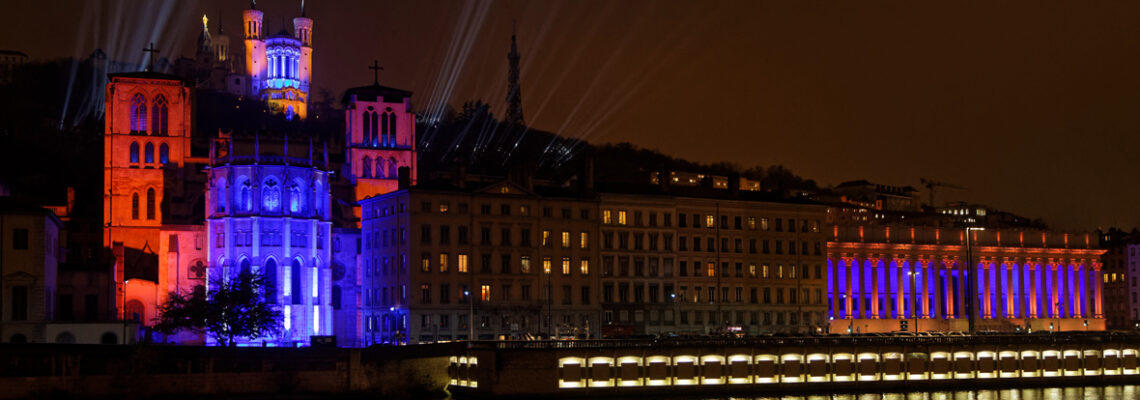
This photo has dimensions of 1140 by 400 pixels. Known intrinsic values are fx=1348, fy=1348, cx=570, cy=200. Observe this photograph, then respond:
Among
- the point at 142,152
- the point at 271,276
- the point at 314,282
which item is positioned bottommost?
the point at 314,282

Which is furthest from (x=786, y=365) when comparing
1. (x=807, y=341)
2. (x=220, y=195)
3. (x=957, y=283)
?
(x=957, y=283)

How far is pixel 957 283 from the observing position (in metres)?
159

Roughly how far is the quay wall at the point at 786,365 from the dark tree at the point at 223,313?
73.5ft

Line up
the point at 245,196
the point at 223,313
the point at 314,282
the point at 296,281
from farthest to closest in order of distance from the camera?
the point at 314,282, the point at 296,281, the point at 245,196, the point at 223,313

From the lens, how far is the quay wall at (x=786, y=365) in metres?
87.6

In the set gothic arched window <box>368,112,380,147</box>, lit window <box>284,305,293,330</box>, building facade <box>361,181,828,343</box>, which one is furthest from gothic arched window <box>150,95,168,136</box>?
lit window <box>284,305,293,330</box>

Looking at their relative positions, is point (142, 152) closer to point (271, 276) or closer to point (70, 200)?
point (70, 200)

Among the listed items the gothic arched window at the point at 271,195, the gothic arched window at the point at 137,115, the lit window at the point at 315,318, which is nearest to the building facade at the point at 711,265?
the lit window at the point at 315,318

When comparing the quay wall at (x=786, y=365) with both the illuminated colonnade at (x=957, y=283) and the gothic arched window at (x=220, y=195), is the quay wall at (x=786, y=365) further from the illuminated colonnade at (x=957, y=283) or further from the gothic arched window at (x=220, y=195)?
the illuminated colonnade at (x=957, y=283)

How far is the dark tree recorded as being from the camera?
346ft

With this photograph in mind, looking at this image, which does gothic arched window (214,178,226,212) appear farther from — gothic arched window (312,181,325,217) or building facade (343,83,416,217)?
building facade (343,83,416,217)

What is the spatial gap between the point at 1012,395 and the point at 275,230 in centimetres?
6229

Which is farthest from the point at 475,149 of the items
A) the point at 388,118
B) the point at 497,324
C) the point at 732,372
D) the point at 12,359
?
the point at 12,359

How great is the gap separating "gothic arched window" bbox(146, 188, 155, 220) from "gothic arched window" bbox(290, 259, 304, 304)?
21.8 m
